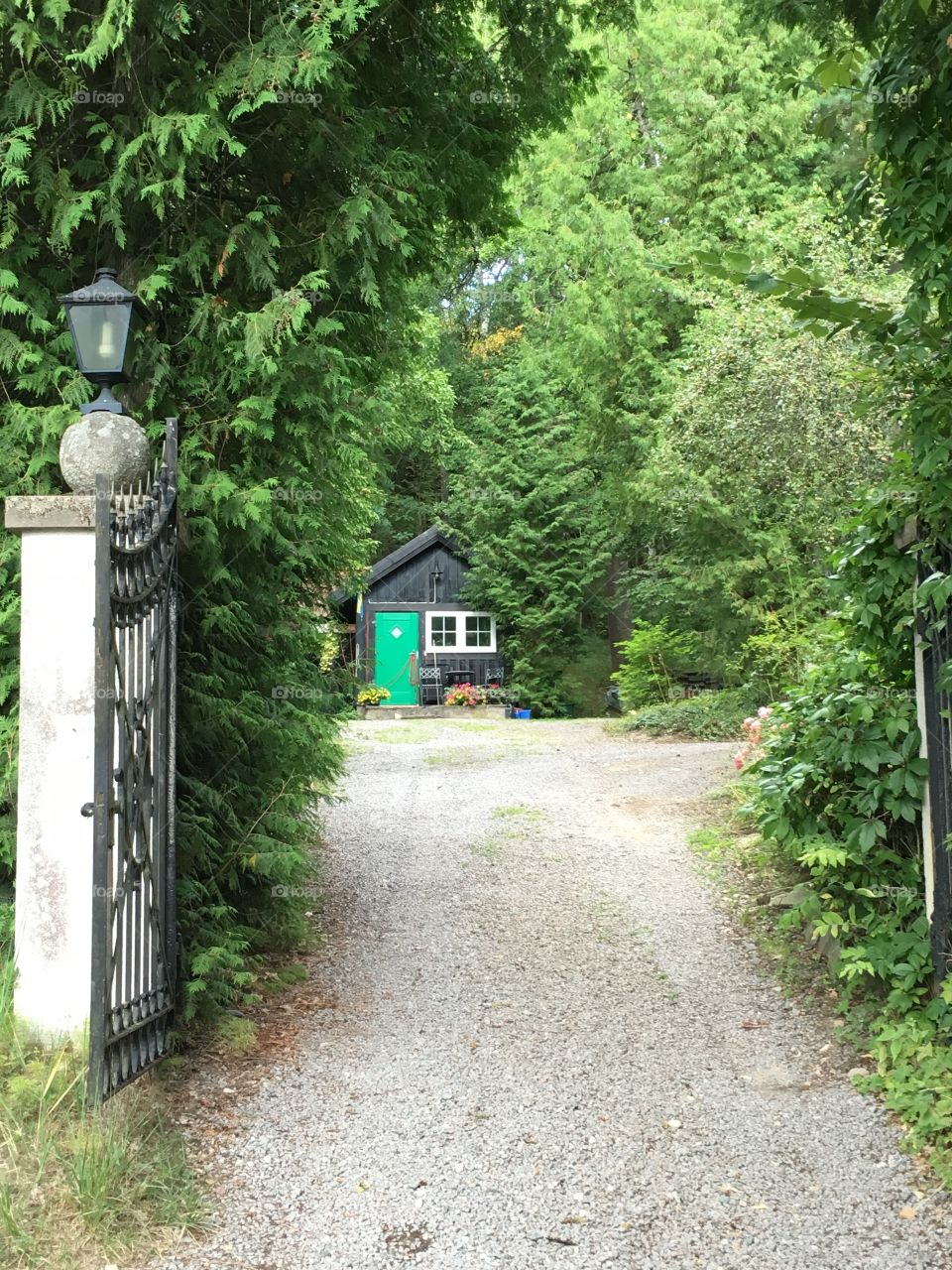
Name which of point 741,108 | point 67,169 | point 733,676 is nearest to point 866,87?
point 67,169

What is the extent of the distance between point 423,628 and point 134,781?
1965 cm

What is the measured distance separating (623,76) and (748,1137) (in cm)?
2156

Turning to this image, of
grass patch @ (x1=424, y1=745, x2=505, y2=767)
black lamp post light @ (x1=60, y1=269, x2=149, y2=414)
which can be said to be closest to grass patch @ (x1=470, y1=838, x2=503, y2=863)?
grass patch @ (x1=424, y1=745, x2=505, y2=767)

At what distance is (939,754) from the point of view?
4457 mm

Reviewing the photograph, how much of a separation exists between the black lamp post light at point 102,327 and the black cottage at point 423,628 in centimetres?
1871

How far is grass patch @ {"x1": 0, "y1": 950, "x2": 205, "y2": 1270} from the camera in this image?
3062 millimetres

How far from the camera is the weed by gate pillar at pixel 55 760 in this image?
3875 mm

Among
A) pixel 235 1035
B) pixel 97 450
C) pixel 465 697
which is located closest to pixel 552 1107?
pixel 235 1035

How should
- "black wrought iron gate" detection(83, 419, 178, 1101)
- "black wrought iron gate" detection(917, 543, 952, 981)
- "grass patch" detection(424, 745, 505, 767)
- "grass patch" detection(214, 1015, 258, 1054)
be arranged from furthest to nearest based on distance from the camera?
"grass patch" detection(424, 745, 505, 767)
"grass patch" detection(214, 1015, 258, 1054)
"black wrought iron gate" detection(917, 543, 952, 981)
"black wrought iron gate" detection(83, 419, 178, 1101)

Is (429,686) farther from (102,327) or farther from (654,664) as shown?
(102,327)

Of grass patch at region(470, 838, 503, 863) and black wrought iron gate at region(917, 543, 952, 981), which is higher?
black wrought iron gate at region(917, 543, 952, 981)

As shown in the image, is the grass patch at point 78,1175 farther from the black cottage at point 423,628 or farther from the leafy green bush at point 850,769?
the black cottage at point 423,628

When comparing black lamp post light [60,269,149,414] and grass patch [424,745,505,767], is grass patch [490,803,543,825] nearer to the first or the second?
grass patch [424,745,505,767]

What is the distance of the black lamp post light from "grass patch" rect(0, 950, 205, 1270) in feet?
8.18
